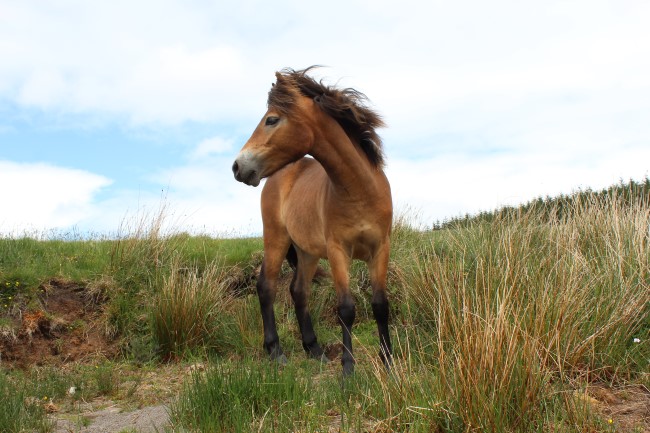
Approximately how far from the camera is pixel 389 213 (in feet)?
17.5

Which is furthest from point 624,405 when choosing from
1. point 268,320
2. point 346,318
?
point 268,320

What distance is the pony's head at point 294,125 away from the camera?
473cm

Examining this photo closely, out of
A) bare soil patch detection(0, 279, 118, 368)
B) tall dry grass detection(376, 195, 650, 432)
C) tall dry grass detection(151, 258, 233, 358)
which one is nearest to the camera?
tall dry grass detection(376, 195, 650, 432)

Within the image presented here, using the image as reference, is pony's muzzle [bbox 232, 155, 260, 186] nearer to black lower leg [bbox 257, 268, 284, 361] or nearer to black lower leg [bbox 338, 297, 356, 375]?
black lower leg [bbox 338, 297, 356, 375]

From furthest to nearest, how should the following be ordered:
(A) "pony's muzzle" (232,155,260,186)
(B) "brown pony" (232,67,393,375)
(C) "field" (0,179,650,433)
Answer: (B) "brown pony" (232,67,393,375) < (A) "pony's muzzle" (232,155,260,186) < (C) "field" (0,179,650,433)

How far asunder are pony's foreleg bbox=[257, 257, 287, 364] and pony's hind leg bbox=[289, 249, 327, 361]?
0.85 feet

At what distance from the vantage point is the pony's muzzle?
A: 464cm

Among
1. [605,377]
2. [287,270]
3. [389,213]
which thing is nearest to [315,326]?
[287,270]

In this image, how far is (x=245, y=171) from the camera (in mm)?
4656

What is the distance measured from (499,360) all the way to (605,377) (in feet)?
4.73

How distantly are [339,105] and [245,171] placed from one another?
1081mm

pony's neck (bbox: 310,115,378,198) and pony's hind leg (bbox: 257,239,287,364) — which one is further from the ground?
pony's neck (bbox: 310,115,378,198)

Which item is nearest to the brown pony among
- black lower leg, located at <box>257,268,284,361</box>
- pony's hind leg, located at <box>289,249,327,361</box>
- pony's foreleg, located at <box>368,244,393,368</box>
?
pony's foreleg, located at <box>368,244,393,368</box>

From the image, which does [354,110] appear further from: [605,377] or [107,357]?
[107,357]
